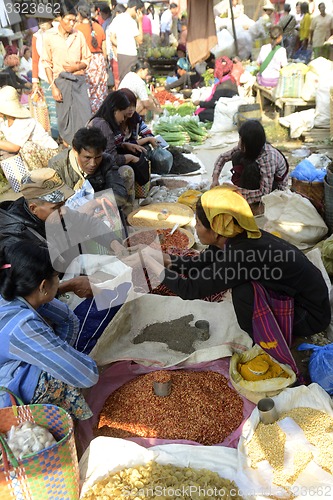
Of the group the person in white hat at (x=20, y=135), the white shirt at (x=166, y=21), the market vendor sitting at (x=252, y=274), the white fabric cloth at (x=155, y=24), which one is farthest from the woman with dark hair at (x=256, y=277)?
the white shirt at (x=166, y=21)

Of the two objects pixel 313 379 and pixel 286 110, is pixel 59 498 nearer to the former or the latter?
pixel 313 379

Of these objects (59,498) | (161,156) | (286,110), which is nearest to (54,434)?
(59,498)

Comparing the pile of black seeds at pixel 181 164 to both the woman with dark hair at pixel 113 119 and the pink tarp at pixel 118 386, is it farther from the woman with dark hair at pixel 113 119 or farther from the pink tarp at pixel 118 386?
the pink tarp at pixel 118 386

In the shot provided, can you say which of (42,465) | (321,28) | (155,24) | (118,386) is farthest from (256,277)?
(155,24)

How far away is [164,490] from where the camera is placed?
1.75 m

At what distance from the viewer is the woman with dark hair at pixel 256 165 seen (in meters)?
3.95

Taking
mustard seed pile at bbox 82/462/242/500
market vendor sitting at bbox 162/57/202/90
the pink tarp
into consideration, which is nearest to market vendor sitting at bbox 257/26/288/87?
market vendor sitting at bbox 162/57/202/90

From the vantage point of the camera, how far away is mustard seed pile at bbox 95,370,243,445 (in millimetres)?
2188

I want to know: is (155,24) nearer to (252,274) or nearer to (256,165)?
(256,165)

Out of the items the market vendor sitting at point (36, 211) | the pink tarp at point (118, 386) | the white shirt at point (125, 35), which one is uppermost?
the white shirt at point (125, 35)

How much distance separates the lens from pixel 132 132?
4.90m

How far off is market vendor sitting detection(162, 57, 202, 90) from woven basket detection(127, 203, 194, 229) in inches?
252

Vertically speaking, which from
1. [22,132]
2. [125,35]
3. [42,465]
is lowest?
[42,465]

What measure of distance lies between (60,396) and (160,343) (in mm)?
843
